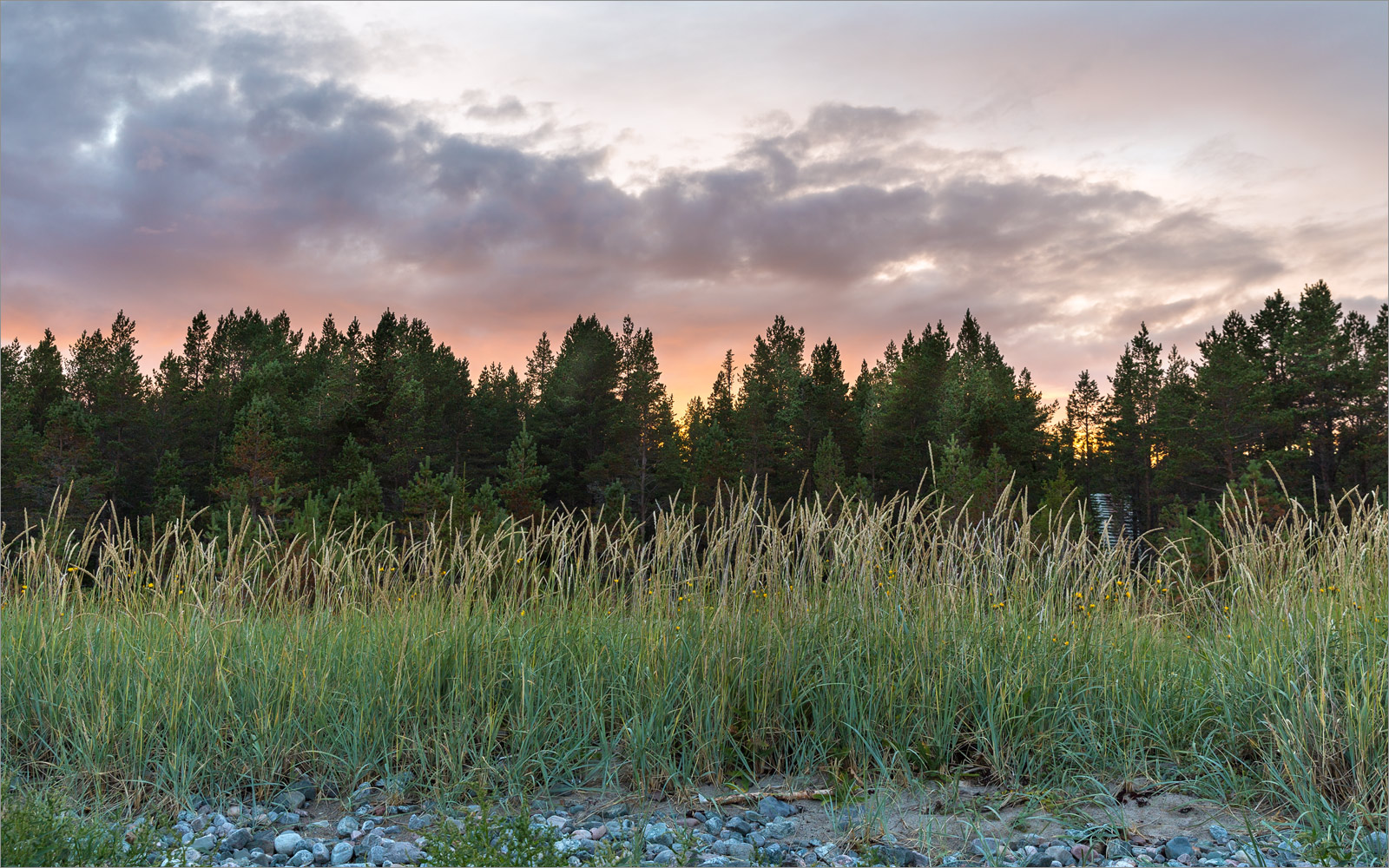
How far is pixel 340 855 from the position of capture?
3105mm

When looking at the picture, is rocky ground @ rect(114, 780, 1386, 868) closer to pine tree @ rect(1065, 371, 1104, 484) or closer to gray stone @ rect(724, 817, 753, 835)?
gray stone @ rect(724, 817, 753, 835)

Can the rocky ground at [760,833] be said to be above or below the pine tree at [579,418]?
below

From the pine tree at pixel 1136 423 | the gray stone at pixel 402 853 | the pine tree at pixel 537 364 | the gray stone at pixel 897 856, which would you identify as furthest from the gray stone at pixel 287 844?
the pine tree at pixel 537 364

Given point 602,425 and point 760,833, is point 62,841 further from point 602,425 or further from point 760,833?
point 602,425

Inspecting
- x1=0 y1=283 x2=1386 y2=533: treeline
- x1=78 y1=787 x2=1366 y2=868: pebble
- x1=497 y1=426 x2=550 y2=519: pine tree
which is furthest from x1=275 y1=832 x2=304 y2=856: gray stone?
x1=497 y1=426 x2=550 y2=519: pine tree

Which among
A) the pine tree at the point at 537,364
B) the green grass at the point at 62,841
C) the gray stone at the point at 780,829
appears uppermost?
the pine tree at the point at 537,364

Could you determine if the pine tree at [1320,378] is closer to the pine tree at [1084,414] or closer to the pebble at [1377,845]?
the pine tree at [1084,414]

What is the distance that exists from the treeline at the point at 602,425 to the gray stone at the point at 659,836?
2038 cm

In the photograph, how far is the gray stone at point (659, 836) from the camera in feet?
10.3

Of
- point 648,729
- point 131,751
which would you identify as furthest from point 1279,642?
point 131,751

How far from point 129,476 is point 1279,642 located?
41.4 m

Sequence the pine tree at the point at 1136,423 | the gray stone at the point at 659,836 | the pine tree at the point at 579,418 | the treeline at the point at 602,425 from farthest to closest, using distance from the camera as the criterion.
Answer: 1. the pine tree at the point at 1136,423
2. the pine tree at the point at 579,418
3. the treeline at the point at 602,425
4. the gray stone at the point at 659,836

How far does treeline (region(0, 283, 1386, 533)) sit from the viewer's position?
90.6 ft

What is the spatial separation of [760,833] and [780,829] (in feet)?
0.28
